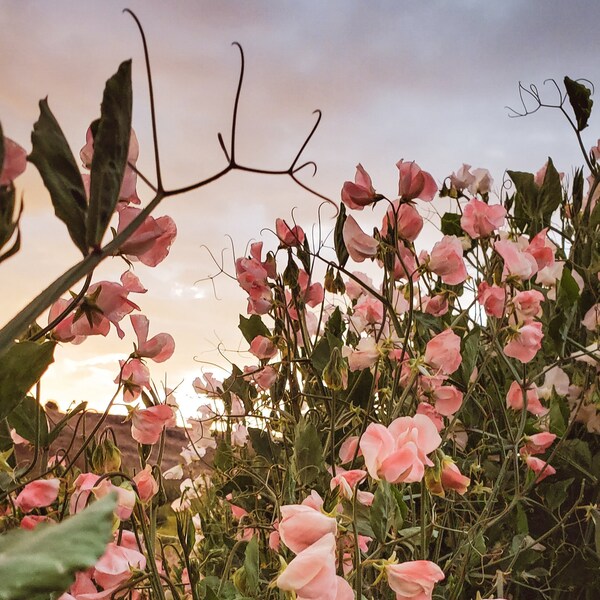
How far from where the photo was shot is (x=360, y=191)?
1.65 feet

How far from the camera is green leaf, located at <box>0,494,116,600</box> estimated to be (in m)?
0.13

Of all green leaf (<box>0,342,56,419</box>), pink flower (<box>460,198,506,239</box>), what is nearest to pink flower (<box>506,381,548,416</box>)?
pink flower (<box>460,198,506,239</box>)

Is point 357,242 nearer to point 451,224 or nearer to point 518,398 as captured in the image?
point 518,398

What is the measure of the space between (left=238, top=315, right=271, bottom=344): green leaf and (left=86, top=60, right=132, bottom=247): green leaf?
57 cm

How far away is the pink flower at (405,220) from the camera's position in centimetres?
50

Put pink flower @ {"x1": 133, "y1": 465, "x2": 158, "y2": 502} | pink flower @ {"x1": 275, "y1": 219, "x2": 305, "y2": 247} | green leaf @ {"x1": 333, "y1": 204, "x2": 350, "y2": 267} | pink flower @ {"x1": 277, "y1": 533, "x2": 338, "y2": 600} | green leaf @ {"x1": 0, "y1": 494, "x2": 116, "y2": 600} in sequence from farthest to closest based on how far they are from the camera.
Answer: pink flower @ {"x1": 275, "y1": 219, "x2": 305, "y2": 247}, green leaf @ {"x1": 333, "y1": 204, "x2": 350, "y2": 267}, pink flower @ {"x1": 133, "y1": 465, "x2": 158, "y2": 502}, pink flower @ {"x1": 277, "y1": 533, "x2": 338, "y2": 600}, green leaf @ {"x1": 0, "y1": 494, "x2": 116, "y2": 600}

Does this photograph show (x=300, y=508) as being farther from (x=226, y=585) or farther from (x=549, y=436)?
(x=549, y=436)

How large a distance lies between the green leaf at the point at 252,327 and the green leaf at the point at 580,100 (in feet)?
1.24

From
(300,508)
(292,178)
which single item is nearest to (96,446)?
(300,508)

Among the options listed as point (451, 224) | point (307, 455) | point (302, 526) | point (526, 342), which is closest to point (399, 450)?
point (302, 526)

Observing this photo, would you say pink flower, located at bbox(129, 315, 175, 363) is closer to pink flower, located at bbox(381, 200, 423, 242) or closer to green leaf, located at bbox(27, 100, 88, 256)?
pink flower, located at bbox(381, 200, 423, 242)

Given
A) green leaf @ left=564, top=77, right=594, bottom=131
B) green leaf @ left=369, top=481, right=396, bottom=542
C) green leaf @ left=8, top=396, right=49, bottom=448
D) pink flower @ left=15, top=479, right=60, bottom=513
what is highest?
green leaf @ left=564, top=77, right=594, bottom=131

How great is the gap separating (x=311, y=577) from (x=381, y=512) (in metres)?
0.10

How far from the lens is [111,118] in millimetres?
151
